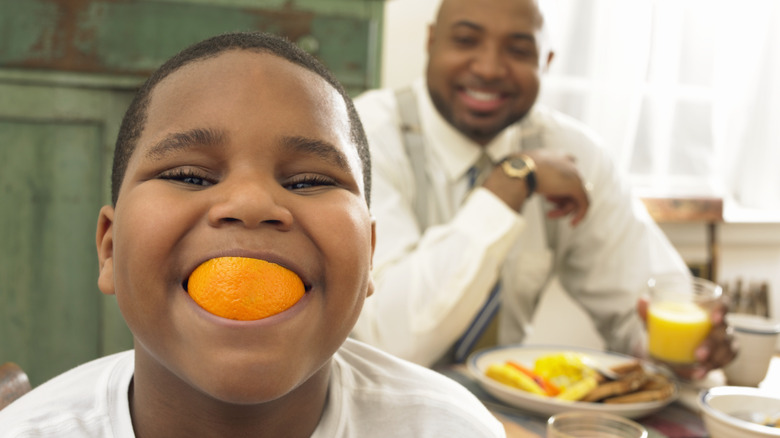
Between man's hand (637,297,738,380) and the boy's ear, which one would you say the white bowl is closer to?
man's hand (637,297,738,380)

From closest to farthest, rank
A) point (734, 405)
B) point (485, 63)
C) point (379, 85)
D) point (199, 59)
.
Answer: point (199, 59), point (734, 405), point (485, 63), point (379, 85)

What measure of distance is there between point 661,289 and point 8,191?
1.30 metres

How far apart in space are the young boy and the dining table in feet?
1.15

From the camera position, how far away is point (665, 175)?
9.04 ft

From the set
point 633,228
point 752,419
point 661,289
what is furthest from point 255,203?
point 633,228

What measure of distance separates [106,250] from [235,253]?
0.66 ft

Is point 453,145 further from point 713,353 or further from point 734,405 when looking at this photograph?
point 734,405

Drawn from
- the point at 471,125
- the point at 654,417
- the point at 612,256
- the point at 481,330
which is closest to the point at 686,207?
the point at 612,256

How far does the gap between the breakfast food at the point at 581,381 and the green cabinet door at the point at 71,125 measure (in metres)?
0.79

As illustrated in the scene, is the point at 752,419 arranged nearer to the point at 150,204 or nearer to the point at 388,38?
the point at 150,204

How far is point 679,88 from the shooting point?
276cm

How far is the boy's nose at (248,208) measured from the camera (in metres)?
0.53

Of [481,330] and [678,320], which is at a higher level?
[678,320]

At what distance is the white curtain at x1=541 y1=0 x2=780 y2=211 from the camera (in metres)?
2.60
